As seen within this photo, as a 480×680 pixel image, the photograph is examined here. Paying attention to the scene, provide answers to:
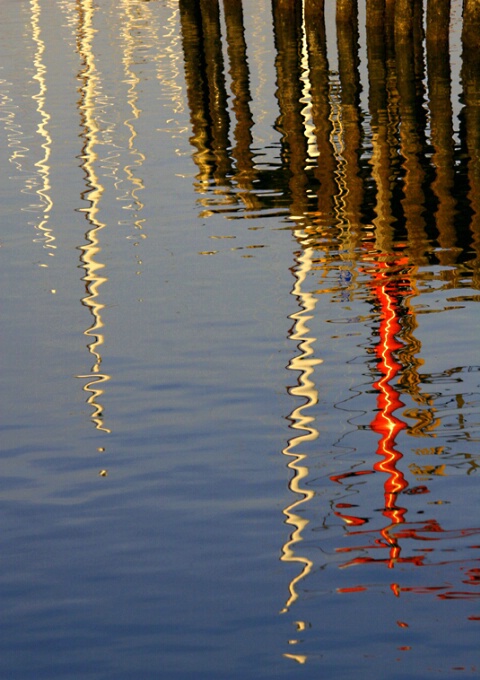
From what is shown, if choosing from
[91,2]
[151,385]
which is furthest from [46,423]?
[91,2]

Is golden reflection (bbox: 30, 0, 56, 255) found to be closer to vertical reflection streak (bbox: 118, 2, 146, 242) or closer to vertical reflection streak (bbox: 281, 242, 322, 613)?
vertical reflection streak (bbox: 118, 2, 146, 242)

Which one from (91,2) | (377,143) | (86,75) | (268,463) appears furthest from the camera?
(91,2)

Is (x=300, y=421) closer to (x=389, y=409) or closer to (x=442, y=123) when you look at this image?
(x=389, y=409)

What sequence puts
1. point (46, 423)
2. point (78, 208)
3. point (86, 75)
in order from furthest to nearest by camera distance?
point (86, 75) → point (78, 208) → point (46, 423)

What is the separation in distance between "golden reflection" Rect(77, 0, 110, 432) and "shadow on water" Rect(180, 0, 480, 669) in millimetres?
1467

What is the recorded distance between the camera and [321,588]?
7340mm

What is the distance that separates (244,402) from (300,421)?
0.62 m

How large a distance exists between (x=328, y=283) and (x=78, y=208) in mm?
5600

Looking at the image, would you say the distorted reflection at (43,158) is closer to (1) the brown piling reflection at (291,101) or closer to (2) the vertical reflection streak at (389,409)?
(1) the brown piling reflection at (291,101)

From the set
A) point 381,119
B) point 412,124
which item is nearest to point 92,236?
point 412,124

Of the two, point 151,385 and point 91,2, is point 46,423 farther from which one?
point 91,2

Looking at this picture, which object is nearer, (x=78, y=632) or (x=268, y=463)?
(x=78, y=632)

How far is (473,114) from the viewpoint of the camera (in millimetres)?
23375

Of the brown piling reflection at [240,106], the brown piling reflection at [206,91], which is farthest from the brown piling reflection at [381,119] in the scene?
the brown piling reflection at [206,91]
